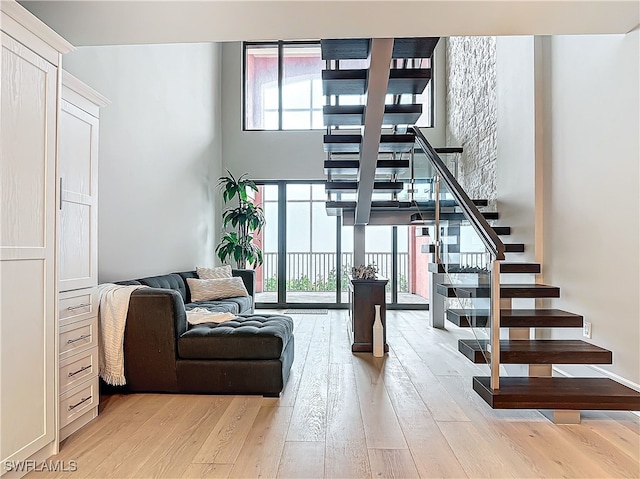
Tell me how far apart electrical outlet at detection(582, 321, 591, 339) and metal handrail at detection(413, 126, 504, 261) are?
102 centimetres

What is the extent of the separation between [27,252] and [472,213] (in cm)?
275

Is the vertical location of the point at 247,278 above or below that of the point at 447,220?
below

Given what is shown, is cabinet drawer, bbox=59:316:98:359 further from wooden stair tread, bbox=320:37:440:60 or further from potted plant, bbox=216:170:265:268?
potted plant, bbox=216:170:265:268

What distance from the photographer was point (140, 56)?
4953 mm

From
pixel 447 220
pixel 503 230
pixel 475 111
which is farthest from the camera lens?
pixel 475 111

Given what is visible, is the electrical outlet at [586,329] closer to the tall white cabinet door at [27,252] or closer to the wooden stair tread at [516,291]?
the wooden stair tread at [516,291]

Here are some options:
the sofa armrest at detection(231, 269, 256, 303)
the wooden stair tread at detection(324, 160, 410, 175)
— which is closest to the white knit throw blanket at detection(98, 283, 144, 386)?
the wooden stair tread at detection(324, 160, 410, 175)

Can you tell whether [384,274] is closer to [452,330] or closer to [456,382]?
[452,330]

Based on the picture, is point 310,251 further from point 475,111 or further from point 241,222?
point 475,111

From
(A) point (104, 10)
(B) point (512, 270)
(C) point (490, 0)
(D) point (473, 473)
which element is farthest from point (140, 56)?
(D) point (473, 473)

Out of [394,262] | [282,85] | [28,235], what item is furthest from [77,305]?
[282,85]

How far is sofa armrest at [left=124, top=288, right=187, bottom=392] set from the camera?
3195 millimetres

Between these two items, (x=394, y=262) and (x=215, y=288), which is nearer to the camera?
(x=215, y=288)

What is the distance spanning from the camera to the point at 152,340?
3207 mm
